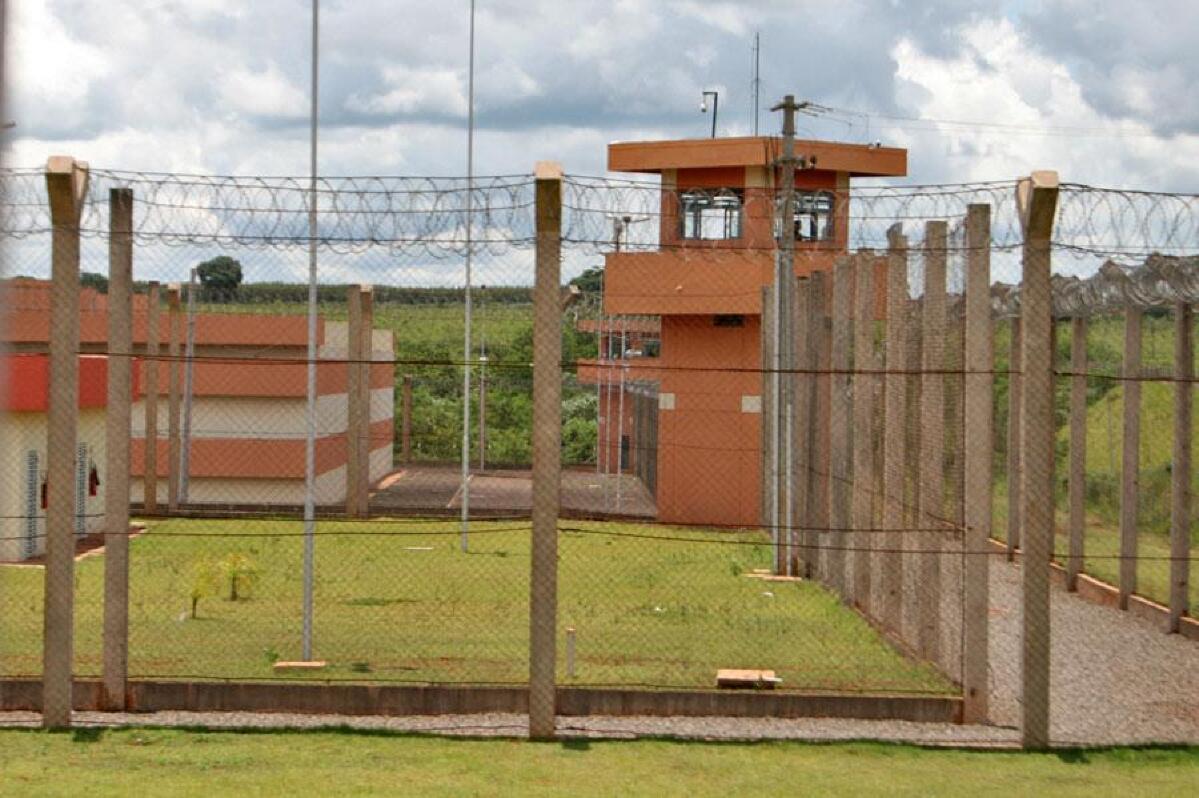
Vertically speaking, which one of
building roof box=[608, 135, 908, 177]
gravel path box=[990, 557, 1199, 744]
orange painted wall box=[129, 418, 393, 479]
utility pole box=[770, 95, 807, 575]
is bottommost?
gravel path box=[990, 557, 1199, 744]

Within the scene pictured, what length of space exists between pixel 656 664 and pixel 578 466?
30601mm

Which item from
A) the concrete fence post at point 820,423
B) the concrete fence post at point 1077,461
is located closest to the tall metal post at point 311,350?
the concrete fence post at point 820,423

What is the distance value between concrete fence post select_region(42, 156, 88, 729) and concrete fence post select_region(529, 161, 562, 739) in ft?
8.14

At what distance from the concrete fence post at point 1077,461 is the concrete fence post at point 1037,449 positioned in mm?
10391

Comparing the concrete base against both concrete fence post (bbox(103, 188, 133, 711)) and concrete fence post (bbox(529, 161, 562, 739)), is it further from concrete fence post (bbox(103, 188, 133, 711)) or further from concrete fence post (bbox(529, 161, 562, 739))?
concrete fence post (bbox(529, 161, 562, 739))

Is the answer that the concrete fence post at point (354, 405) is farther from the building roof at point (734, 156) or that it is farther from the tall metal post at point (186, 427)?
the building roof at point (734, 156)

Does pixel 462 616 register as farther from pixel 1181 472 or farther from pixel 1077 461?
pixel 1077 461

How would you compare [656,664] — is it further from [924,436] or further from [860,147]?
[860,147]

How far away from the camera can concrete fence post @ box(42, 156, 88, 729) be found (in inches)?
376

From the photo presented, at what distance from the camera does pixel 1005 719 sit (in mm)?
10695

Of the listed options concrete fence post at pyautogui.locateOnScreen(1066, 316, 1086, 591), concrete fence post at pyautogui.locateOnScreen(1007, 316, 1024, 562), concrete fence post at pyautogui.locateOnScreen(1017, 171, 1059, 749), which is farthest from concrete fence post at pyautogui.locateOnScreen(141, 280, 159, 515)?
concrete fence post at pyautogui.locateOnScreen(1017, 171, 1059, 749)

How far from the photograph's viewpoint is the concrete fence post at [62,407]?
9539mm

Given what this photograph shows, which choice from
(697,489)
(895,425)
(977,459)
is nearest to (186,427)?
(697,489)

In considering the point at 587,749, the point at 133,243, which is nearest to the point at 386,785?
the point at 587,749
